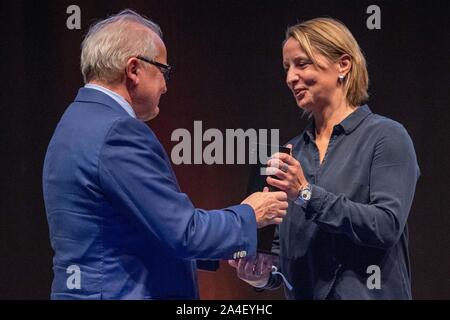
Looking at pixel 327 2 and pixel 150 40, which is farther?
pixel 327 2

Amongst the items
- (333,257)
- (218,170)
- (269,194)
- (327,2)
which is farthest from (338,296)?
(327,2)

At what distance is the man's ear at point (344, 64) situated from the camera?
1.88m

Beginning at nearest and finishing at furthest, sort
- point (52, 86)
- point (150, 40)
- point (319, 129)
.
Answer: point (150, 40) < point (319, 129) < point (52, 86)

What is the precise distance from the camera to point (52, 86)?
110 inches

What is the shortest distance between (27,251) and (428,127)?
5.37ft

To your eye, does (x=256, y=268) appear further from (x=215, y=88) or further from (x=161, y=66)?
(x=215, y=88)

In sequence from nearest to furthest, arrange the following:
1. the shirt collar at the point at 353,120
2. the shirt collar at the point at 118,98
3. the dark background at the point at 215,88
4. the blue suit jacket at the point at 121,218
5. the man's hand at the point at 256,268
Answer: the blue suit jacket at the point at 121,218
the shirt collar at the point at 118,98
the shirt collar at the point at 353,120
the man's hand at the point at 256,268
the dark background at the point at 215,88

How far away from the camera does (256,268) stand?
1972 millimetres

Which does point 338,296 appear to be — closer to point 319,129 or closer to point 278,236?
point 278,236

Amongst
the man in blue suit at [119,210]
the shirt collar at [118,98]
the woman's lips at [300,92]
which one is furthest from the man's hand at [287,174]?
the shirt collar at [118,98]

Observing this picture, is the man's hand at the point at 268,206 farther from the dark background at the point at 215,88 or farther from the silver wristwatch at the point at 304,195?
the dark background at the point at 215,88

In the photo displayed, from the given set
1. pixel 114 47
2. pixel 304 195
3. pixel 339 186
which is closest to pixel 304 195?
pixel 304 195

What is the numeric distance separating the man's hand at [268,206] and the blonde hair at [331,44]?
0.35 m

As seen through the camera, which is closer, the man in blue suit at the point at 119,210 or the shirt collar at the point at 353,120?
the man in blue suit at the point at 119,210
